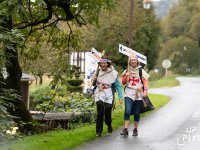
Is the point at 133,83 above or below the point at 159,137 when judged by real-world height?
above

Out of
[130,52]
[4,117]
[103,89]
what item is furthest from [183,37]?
[4,117]

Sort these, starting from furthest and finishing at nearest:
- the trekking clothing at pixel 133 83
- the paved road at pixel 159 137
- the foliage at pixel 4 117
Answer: the trekking clothing at pixel 133 83
the paved road at pixel 159 137
the foliage at pixel 4 117

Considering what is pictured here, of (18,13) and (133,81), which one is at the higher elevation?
Result: (18,13)

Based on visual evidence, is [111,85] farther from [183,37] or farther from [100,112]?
[183,37]

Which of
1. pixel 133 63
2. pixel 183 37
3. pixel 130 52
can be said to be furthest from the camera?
pixel 183 37

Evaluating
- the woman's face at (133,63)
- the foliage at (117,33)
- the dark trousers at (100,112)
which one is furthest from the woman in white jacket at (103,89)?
the foliage at (117,33)

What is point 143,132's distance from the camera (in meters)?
11.9

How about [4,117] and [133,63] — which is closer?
[4,117]

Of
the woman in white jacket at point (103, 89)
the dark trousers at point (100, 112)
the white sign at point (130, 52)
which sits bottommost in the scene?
the dark trousers at point (100, 112)

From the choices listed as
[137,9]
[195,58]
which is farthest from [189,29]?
[137,9]

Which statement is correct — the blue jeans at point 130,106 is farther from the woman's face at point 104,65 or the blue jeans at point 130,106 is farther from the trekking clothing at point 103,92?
the woman's face at point 104,65

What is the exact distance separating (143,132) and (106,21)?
46.3 meters

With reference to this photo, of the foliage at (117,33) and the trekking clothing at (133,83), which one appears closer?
the trekking clothing at (133,83)

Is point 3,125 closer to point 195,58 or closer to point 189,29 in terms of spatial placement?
point 195,58
